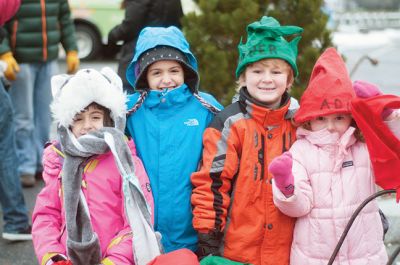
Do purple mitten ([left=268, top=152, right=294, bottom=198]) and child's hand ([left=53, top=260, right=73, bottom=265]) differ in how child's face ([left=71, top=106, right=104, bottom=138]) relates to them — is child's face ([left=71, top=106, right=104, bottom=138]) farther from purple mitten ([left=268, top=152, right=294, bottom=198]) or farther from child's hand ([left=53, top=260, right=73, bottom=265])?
purple mitten ([left=268, top=152, right=294, bottom=198])

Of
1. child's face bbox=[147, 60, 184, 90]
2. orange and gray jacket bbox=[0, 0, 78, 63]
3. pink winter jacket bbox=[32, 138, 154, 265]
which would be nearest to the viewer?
pink winter jacket bbox=[32, 138, 154, 265]

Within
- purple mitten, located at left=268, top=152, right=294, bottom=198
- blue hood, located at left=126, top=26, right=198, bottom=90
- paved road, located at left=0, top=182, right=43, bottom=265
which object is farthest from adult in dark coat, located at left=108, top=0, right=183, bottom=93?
purple mitten, located at left=268, top=152, right=294, bottom=198

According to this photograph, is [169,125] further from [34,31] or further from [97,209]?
[34,31]

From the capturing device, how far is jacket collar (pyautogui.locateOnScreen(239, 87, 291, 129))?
312 centimetres

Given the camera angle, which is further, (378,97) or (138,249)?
(138,249)

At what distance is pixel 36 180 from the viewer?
658cm

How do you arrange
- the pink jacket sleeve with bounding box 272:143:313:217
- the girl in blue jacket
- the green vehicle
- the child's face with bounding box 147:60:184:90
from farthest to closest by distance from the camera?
the green vehicle, the child's face with bounding box 147:60:184:90, the girl in blue jacket, the pink jacket sleeve with bounding box 272:143:313:217

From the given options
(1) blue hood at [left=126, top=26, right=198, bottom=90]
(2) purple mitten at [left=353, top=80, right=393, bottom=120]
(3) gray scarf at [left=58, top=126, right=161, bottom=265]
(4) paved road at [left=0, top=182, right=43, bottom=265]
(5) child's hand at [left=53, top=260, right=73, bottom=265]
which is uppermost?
(1) blue hood at [left=126, top=26, right=198, bottom=90]

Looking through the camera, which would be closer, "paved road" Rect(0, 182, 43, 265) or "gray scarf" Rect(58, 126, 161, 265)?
"gray scarf" Rect(58, 126, 161, 265)

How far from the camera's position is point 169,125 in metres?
3.27

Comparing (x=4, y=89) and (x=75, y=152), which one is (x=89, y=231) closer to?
(x=75, y=152)

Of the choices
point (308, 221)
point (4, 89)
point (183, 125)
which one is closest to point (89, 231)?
point (183, 125)

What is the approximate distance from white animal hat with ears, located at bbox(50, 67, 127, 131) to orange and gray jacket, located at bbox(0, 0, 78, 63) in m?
2.99

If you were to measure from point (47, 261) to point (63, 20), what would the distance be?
3.82 m
